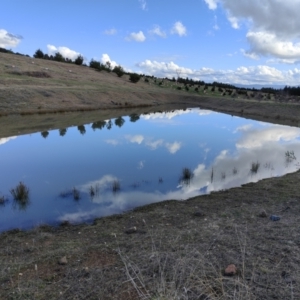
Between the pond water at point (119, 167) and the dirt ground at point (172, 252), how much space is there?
1.08 metres

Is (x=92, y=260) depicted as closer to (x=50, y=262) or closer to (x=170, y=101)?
(x=50, y=262)

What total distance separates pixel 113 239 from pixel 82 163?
8.15m

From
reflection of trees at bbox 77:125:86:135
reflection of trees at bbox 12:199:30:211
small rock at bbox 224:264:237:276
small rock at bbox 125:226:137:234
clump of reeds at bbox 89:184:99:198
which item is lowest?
reflection of trees at bbox 77:125:86:135

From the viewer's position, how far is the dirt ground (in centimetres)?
400

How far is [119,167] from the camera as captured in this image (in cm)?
1324

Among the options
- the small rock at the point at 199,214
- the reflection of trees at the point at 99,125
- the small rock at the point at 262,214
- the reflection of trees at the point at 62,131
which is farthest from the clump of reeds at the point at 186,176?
the reflection of trees at the point at 99,125

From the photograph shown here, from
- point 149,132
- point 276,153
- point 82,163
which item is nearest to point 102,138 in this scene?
point 149,132

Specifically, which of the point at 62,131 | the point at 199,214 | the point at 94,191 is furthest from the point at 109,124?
the point at 199,214

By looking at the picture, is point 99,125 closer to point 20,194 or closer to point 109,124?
point 109,124

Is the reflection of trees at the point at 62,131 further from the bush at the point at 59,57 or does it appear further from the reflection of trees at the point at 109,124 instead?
the bush at the point at 59,57

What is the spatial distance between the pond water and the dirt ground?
1.08 meters

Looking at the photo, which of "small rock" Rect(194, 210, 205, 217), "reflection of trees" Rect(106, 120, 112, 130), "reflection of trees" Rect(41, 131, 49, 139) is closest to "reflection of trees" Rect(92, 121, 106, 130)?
"reflection of trees" Rect(106, 120, 112, 130)

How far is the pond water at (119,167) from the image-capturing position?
9.05 metres

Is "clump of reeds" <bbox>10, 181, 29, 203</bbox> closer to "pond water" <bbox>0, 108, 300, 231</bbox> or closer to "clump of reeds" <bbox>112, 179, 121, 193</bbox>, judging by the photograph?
"pond water" <bbox>0, 108, 300, 231</bbox>
